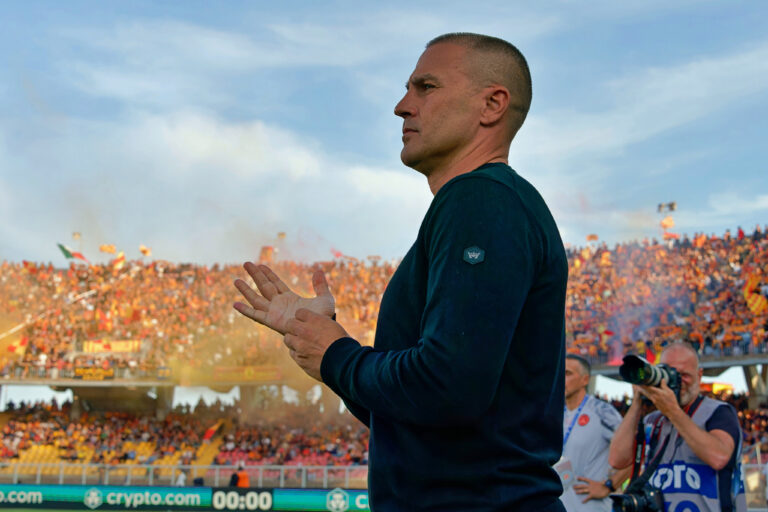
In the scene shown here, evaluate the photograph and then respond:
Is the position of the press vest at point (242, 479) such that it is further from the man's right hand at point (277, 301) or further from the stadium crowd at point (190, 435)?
the man's right hand at point (277, 301)

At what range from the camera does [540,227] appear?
186 centimetres

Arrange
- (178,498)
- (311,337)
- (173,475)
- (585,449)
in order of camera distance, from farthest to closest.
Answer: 1. (173,475)
2. (178,498)
3. (585,449)
4. (311,337)

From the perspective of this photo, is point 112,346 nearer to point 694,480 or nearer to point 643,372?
point 694,480

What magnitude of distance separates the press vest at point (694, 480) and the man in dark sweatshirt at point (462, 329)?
3.41 metres

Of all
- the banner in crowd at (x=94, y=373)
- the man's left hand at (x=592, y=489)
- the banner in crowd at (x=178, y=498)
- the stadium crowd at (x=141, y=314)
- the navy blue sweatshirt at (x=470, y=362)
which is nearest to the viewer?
the navy blue sweatshirt at (x=470, y=362)

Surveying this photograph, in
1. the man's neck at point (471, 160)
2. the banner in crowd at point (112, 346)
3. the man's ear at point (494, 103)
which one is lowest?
the man's neck at point (471, 160)

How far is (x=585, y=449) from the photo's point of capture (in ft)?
21.9

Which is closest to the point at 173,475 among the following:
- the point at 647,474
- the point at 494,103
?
the point at 647,474

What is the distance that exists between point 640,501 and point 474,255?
3684 millimetres

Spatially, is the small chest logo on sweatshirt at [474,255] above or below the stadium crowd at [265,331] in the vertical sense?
below

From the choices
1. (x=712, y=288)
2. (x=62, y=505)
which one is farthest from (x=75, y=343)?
(x=712, y=288)

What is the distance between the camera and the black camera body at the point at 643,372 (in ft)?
15.0

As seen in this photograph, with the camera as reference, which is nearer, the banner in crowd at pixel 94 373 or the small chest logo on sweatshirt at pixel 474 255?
the small chest logo on sweatshirt at pixel 474 255

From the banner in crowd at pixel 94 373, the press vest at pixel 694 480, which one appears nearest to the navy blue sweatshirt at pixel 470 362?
the press vest at pixel 694 480
